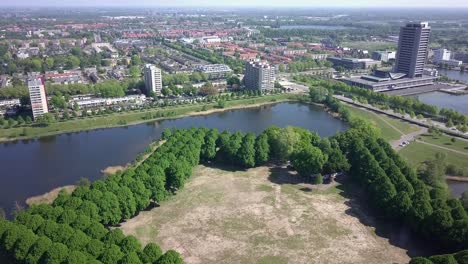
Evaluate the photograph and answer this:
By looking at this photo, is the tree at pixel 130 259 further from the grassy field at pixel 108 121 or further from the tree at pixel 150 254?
the grassy field at pixel 108 121

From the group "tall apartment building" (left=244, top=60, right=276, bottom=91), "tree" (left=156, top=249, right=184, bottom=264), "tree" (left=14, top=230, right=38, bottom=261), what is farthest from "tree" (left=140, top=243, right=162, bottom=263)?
"tall apartment building" (left=244, top=60, right=276, bottom=91)

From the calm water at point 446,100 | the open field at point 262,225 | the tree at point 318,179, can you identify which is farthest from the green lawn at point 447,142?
the tree at point 318,179

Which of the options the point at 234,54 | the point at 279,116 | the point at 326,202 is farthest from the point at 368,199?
the point at 234,54

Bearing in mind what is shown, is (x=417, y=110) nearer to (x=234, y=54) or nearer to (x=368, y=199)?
(x=368, y=199)

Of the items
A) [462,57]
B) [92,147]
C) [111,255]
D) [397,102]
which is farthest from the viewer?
[462,57]

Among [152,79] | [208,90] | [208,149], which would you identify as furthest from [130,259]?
[208,90]

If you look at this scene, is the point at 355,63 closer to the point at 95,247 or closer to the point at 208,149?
the point at 208,149
